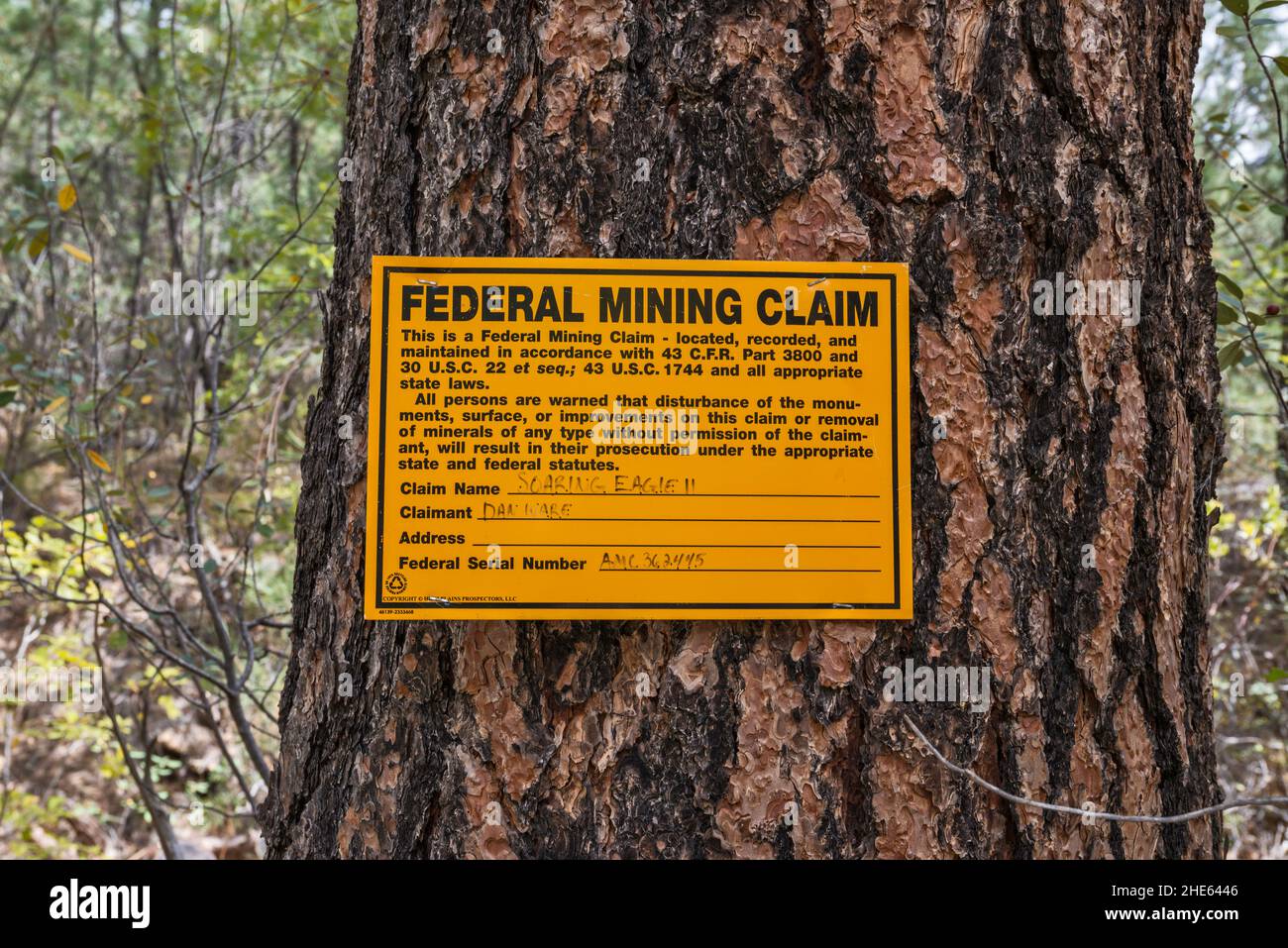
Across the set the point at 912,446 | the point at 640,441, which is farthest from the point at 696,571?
the point at 912,446

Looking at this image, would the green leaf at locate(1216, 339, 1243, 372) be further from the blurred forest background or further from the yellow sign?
the yellow sign

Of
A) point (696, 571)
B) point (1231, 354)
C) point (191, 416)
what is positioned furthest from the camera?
point (191, 416)

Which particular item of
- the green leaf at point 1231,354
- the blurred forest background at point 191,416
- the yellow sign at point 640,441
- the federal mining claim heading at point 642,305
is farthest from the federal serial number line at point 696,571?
the green leaf at point 1231,354

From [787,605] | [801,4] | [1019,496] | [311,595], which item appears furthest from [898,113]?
[311,595]

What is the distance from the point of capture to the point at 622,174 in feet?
3.69

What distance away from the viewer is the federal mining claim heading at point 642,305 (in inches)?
44.9

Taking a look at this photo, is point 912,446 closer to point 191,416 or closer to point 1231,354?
point 1231,354

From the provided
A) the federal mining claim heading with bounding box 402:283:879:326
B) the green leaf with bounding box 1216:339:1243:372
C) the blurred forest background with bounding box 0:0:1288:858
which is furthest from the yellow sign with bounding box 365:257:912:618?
the green leaf with bounding box 1216:339:1243:372

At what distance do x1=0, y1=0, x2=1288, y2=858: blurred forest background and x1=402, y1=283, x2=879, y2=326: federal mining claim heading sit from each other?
120 centimetres

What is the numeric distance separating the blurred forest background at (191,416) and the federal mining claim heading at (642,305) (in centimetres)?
120

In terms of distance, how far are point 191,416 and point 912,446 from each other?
226cm

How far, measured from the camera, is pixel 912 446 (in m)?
1.15
